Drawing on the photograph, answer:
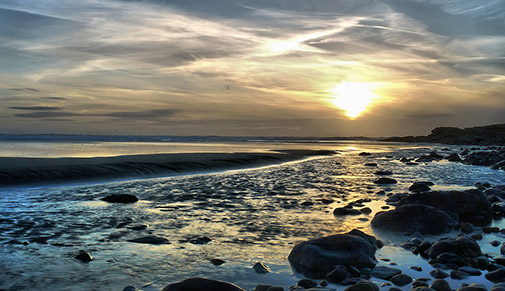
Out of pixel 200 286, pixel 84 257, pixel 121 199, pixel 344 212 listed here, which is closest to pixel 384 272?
pixel 200 286

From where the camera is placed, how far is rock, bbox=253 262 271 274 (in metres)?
5.23

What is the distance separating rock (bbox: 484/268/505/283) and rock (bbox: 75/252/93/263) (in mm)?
5721

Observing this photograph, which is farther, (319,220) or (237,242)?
(319,220)

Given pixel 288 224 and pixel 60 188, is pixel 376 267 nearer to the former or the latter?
pixel 288 224

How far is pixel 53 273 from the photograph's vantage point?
5.10 metres

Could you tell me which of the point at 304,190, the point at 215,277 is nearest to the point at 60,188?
the point at 304,190

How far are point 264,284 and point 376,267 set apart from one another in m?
1.75

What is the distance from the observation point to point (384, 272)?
16.9 ft

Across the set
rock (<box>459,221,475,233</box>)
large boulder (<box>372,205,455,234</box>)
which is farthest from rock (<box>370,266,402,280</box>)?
rock (<box>459,221,475,233</box>)

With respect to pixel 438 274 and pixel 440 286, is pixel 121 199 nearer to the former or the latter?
pixel 438 274

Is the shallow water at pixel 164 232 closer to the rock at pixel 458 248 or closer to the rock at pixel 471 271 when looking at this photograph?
the rock at pixel 471 271

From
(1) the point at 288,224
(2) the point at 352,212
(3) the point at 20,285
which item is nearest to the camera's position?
(3) the point at 20,285

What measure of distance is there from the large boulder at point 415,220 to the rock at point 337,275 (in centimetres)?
313

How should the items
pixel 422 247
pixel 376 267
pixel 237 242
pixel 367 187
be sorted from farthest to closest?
pixel 367 187, pixel 237 242, pixel 422 247, pixel 376 267
